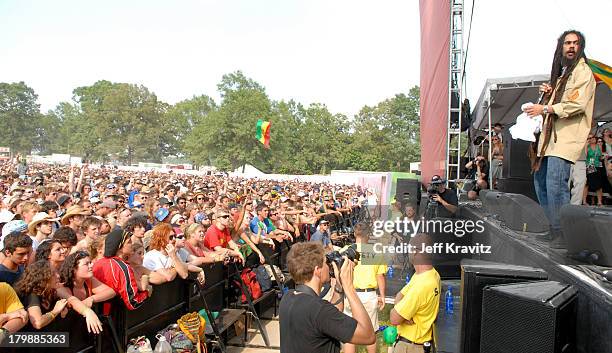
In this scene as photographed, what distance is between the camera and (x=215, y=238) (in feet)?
24.9

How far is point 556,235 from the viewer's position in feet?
9.78

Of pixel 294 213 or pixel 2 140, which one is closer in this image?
pixel 294 213

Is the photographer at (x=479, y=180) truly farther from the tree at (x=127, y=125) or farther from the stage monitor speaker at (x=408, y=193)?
the tree at (x=127, y=125)

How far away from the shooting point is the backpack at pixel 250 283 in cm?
760

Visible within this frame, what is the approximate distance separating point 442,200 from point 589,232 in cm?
353

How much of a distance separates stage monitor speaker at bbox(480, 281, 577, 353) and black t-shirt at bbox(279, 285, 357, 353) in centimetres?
83

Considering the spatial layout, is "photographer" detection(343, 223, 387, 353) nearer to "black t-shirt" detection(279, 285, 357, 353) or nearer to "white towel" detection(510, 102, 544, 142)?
"white towel" detection(510, 102, 544, 142)

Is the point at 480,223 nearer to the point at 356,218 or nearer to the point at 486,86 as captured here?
the point at 486,86

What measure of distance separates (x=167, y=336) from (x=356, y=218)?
17.7 metres

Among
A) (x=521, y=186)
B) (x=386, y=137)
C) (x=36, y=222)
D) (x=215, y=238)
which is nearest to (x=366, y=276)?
(x=521, y=186)

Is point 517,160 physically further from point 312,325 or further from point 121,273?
point 121,273

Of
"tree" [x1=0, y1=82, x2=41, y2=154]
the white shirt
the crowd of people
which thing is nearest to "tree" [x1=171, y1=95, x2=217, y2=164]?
"tree" [x1=0, y1=82, x2=41, y2=154]

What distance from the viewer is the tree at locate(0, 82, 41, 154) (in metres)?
109

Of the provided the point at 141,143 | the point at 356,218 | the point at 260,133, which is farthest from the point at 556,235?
the point at 141,143
